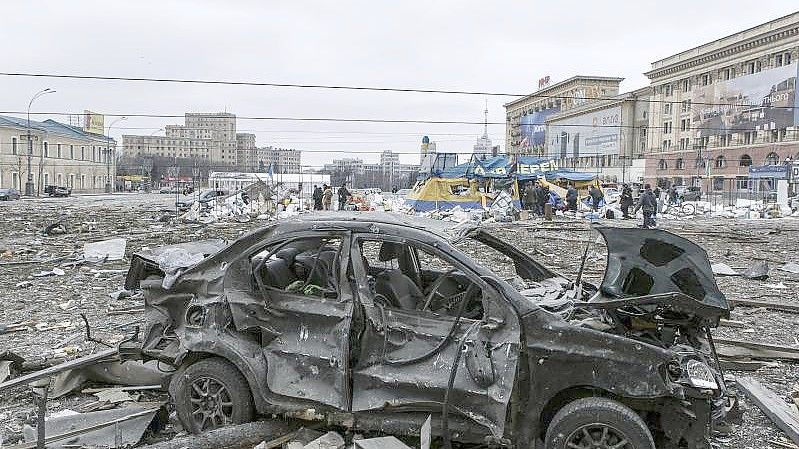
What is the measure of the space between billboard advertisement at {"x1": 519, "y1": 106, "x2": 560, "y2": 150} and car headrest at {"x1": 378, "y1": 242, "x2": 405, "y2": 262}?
110 m

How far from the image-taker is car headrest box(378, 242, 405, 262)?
5121 millimetres

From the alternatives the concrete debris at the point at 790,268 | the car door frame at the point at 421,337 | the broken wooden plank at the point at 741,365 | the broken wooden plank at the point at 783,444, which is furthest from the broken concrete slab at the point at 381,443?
the concrete debris at the point at 790,268

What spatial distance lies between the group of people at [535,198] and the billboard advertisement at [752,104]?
35.3m

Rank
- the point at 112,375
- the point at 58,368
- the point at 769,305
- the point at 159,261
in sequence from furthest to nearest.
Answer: the point at 769,305 < the point at 112,375 < the point at 159,261 < the point at 58,368

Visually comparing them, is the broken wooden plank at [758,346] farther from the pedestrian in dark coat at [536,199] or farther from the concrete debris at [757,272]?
the pedestrian in dark coat at [536,199]

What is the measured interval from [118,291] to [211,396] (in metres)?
6.22

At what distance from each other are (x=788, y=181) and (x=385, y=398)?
1732 inches

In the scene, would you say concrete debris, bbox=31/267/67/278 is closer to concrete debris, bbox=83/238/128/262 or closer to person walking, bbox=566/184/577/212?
concrete debris, bbox=83/238/128/262

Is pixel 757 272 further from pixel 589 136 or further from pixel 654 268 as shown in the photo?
pixel 589 136

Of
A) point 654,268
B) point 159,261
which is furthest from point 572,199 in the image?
point 159,261

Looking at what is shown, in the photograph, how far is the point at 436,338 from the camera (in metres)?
4.11

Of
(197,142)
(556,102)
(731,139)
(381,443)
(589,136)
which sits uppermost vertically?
(556,102)

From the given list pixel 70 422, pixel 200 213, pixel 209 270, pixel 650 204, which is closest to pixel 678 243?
pixel 209 270

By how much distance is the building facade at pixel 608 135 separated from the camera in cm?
9069
